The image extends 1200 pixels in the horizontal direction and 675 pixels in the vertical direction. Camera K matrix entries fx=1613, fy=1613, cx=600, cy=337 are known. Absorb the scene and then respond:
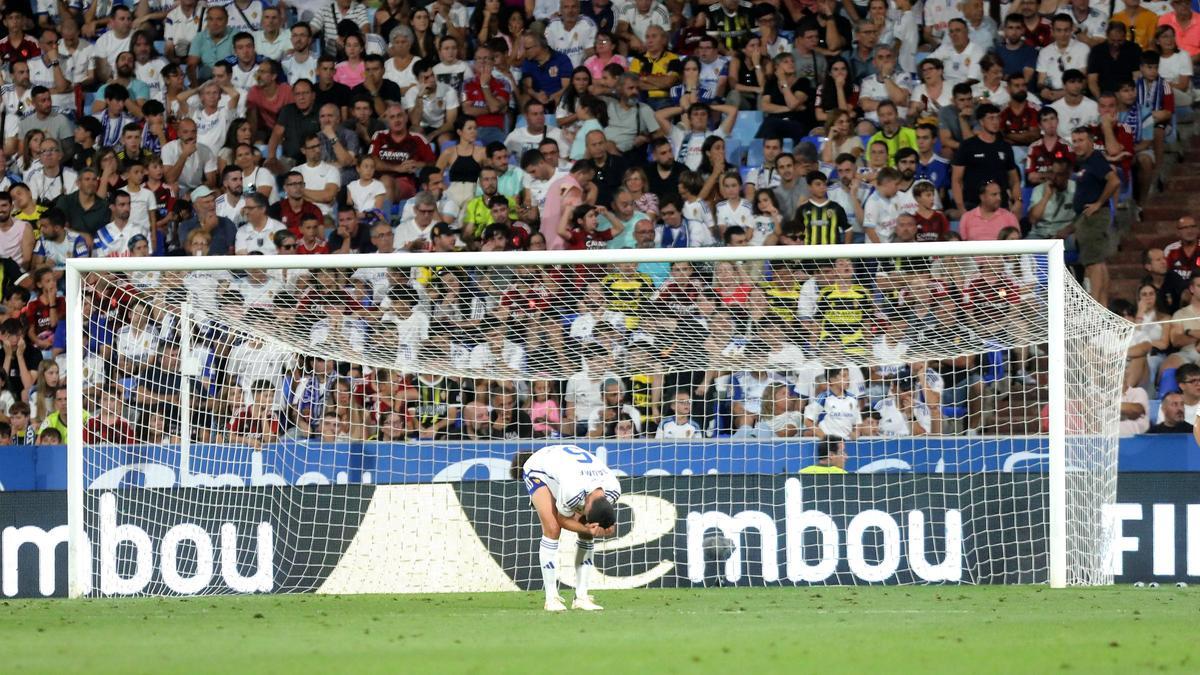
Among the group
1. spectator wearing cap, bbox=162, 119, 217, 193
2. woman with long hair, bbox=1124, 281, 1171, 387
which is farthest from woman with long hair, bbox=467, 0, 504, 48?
woman with long hair, bbox=1124, 281, 1171, 387

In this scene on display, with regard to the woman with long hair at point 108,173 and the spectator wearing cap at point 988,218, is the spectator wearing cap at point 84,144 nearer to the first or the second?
the woman with long hair at point 108,173

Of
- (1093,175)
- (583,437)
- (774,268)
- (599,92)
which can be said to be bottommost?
(583,437)

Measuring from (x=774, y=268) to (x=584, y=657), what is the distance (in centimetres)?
755

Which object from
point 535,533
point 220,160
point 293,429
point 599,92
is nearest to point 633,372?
point 535,533

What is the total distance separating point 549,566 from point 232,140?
10130 millimetres

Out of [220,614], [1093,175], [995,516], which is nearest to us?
[220,614]

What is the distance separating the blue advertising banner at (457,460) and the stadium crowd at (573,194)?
446 millimetres

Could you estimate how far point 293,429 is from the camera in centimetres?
1505

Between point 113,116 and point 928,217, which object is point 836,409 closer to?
point 928,217

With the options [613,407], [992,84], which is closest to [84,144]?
[613,407]

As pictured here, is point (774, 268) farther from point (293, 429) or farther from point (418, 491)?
point (293, 429)

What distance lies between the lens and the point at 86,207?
18.9 m

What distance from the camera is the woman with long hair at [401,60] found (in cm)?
1939

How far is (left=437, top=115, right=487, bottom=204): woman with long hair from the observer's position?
18281 millimetres
